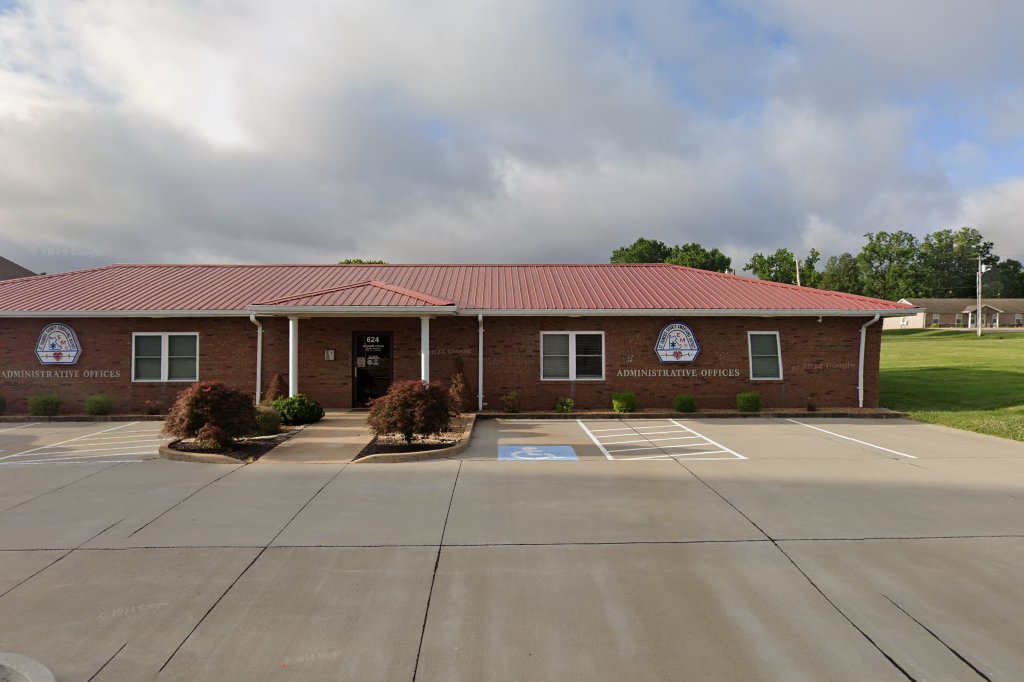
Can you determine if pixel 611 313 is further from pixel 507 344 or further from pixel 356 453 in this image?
pixel 356 453

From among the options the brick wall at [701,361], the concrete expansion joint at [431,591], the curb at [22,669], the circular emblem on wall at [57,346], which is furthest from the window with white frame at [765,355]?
the circular emblem on wall at [57,346]

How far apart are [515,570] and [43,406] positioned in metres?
15.3

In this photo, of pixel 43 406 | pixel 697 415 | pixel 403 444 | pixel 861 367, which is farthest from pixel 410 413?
pixel 861 367

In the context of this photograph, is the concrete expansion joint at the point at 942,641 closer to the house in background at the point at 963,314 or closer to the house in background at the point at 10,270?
the house in background at the point at 10,270

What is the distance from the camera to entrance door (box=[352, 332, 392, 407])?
15.9 meters

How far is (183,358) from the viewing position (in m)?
15.7

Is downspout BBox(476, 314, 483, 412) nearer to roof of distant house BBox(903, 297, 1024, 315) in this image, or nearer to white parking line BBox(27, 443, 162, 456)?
white parking line BBox(27, 443, 162, 456)

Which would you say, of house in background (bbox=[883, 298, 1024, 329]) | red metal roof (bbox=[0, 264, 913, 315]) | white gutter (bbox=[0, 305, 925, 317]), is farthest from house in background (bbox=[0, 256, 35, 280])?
house in background (bbox=[883, 298, 1024, 329])

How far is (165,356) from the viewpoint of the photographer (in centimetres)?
1565

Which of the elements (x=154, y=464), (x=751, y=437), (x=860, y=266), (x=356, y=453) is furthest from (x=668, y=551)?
(x=860, y=266)

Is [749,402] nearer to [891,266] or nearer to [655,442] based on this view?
[655,442]

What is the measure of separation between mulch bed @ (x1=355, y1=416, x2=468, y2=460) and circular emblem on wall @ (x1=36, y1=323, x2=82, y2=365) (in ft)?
34.5

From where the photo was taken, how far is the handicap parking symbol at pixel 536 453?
962 centimetres

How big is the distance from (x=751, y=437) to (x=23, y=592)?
11.5m
